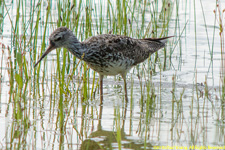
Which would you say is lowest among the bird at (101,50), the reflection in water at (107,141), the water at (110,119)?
the reflection in water at (107,141)

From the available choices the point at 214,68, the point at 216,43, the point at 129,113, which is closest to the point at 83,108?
the point at 129,113

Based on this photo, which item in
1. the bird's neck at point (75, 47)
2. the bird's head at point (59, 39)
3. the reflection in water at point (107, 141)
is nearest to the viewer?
the reflection in water at point (107, 141)

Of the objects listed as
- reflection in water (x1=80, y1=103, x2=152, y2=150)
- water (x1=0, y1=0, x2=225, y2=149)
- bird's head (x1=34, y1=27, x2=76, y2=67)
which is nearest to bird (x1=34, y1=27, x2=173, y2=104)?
bird's head (x1=34, y1=27, x2=76, y2=67)

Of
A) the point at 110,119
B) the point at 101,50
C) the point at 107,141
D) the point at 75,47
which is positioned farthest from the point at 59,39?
the point at 107,141

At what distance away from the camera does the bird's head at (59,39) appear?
6160 mm

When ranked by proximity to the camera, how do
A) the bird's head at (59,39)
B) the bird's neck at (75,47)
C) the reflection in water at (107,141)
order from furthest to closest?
the bird's neck at (75,47)
the bird's head at (59,39)
the reflection in water at (107,141)

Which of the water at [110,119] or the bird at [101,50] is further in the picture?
the bird at [101,50]

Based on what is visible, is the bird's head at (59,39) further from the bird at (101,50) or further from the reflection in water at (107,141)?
the reflection in water at (107,141)

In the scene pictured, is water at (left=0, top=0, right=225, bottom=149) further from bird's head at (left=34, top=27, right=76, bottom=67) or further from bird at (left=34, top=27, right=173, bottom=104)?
bird at (left=34, top=27, right=173, bottom=104)

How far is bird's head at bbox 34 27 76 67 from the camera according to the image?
6.16m

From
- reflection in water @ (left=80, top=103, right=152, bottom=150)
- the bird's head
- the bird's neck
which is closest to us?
reflection in water @ (left=80, top=103, right=152, bottom=150)

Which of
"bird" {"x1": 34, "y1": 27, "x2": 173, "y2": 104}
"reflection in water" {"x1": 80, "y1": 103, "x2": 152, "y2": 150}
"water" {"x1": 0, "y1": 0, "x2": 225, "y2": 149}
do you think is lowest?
"reflection in water" {"x1": 80, "y1": 103, "x2": 152, "y2": 150}

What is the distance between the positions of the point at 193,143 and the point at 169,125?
802mm

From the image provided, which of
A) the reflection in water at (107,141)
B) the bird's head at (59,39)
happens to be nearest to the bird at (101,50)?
the bird's head at (59,39)
